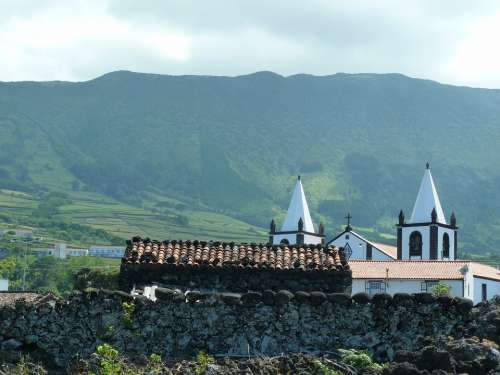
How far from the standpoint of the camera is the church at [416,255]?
6862cm

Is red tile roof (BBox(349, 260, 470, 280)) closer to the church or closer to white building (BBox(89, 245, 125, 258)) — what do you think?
the church

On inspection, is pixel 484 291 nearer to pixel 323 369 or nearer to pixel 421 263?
pixel 421 263

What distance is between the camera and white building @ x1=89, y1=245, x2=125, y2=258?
183m

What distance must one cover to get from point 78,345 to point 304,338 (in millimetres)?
3128

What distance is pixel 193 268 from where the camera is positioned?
2175 centimetres

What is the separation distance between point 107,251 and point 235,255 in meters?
167

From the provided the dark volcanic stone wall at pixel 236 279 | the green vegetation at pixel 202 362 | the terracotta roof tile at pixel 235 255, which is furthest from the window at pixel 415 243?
the green vegetation at pixel 202 362

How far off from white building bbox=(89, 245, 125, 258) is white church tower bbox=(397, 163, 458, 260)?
9463 cm

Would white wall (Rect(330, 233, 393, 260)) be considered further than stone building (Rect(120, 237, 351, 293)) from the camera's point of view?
Yes

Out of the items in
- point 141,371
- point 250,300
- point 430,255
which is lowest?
point 141,371

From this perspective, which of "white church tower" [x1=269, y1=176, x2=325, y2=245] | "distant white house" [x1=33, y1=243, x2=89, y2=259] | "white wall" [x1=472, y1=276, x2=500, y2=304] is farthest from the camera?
"distant white house" [x1=33, y1=243, x2=89, y2=259]

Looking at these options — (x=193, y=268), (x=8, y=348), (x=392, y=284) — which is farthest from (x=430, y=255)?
(x=8, y=348)

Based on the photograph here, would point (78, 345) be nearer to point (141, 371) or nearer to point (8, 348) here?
point (8, 348)

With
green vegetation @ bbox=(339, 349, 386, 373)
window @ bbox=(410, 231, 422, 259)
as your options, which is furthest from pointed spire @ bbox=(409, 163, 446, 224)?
green vegetation @ bbox=(339, 349, 386, 373)
